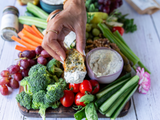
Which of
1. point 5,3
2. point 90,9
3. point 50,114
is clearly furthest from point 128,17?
point 5,3

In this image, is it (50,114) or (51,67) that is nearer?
(50,114)

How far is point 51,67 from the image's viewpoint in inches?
74.6

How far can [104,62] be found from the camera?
184cm

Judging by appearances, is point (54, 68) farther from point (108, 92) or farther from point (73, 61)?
point (108, 92)

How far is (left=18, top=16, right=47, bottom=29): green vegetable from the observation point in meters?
2.54

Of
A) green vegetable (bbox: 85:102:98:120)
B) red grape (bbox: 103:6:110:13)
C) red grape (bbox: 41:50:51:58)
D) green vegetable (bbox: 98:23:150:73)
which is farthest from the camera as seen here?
red grape (bbox: 103:6:110:13)

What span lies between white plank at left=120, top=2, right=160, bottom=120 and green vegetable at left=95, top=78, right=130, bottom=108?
1.01 ft

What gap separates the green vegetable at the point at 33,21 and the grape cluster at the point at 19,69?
0.62 m

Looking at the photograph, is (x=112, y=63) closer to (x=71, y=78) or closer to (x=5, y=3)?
(x=71, y=78)

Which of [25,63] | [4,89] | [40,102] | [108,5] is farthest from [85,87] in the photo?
[108,5]

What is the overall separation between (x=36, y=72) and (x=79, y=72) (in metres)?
0.53

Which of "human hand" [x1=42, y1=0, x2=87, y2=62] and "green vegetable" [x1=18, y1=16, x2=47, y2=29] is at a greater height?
"human hand" [x1=42, y1=0, x2=87, y2=62]

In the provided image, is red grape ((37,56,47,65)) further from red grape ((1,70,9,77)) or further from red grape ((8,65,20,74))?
red grape ((1,70,9,77))

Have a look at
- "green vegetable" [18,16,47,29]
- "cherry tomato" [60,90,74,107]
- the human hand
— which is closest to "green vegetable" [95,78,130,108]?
"cherry tomato" [60,90,74,107]
